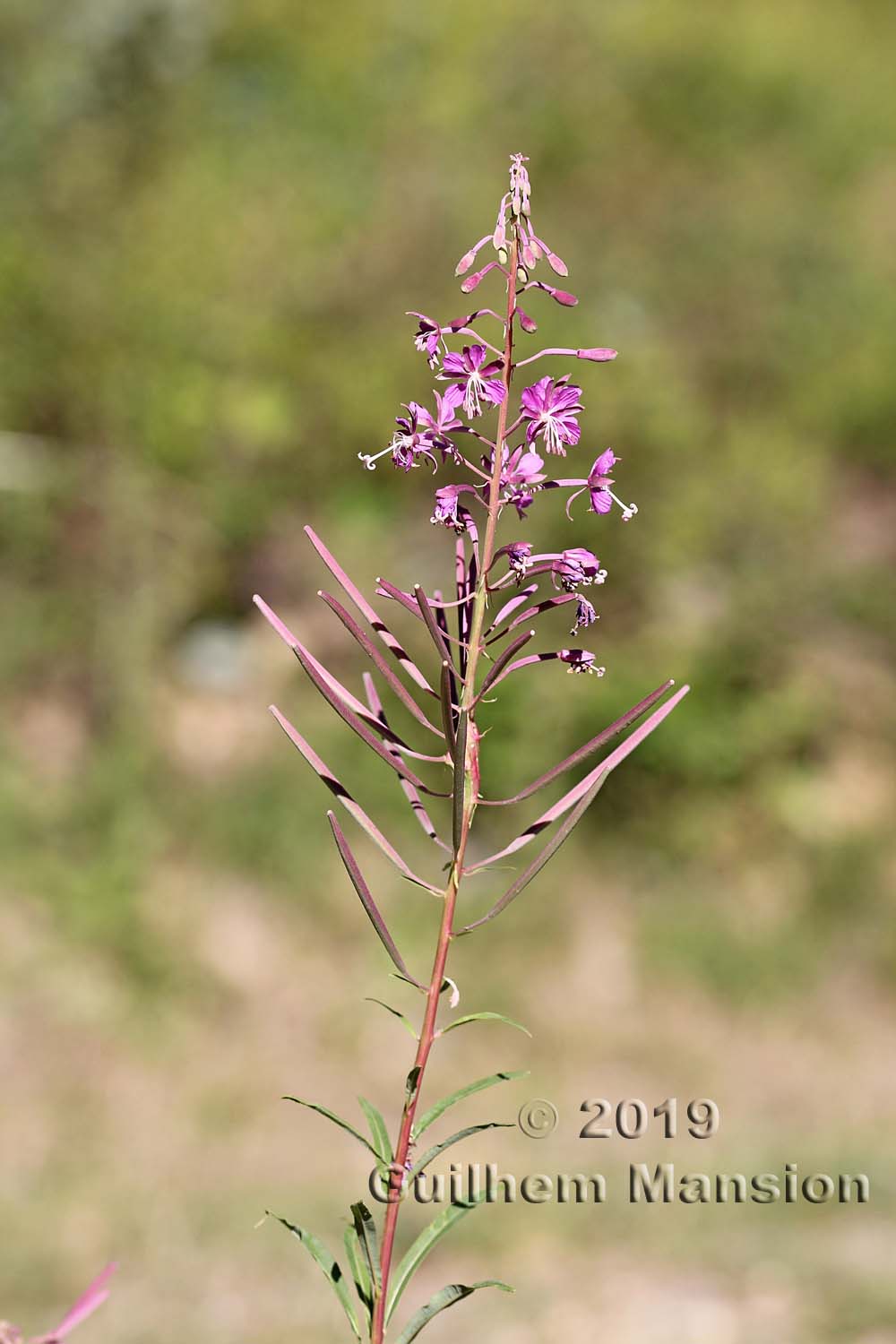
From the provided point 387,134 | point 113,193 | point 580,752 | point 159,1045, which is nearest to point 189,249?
point 113,193

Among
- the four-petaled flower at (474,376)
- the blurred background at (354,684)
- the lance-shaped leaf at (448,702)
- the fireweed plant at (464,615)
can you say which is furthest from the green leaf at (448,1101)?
the blurred background at (354,684)

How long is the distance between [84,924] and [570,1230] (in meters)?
2.12

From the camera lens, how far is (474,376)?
3.31 ft

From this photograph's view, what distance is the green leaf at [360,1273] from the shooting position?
1.07 m

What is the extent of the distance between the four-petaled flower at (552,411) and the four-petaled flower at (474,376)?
0.09 ft

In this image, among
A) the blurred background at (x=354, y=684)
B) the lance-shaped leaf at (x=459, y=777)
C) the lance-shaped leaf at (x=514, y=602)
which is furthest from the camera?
the blurred background at (x=354, y=684)

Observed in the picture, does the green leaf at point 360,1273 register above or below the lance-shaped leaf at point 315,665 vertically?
below

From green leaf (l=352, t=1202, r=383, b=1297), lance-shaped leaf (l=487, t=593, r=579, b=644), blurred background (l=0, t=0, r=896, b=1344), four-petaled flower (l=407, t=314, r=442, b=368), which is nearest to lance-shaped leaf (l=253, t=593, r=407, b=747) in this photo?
lance-shaped leaf (l=487, t=593, r=579, b=644)

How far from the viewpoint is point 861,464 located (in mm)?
8281

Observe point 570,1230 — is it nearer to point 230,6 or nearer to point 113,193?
point 113,193

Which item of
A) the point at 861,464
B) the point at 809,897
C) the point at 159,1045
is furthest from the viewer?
the point at 861,464

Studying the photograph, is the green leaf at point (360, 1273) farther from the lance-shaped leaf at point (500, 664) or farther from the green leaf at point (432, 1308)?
the lance-shaped leaf at point (500, 664)

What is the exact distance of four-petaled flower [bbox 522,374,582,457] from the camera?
103 centimetres

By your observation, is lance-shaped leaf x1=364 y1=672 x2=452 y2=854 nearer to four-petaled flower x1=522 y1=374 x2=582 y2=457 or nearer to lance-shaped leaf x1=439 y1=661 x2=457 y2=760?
lance-shaped leaf x1=439 y1=661 x2=457 y2=760
